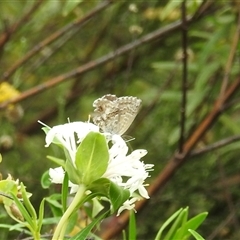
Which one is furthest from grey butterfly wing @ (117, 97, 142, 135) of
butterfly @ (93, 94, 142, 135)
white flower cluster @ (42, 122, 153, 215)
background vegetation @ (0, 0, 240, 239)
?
background vegetation @ (0, 0, 240, 239)

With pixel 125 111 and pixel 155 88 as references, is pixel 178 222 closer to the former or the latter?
pixel 125 111

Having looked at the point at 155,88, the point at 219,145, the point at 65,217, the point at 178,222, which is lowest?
the point at 155,88

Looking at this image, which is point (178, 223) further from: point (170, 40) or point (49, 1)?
point (170, 40)

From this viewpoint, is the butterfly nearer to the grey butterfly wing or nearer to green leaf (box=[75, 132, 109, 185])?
the grey butterfly wing

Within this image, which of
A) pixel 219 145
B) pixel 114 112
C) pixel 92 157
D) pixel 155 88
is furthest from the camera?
pixel 155 88

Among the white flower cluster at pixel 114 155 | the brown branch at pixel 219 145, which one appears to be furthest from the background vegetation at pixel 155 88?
the white flower cluster at pixel 114 155

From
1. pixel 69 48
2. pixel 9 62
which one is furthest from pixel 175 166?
pixel 9 62

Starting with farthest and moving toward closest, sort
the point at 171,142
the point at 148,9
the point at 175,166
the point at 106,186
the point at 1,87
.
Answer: the point at 148,9 < the point at 171,142 < the point at 1,87 < the point at 175,166 < the point at 106,186

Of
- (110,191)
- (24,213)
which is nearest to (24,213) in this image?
(24,213)
